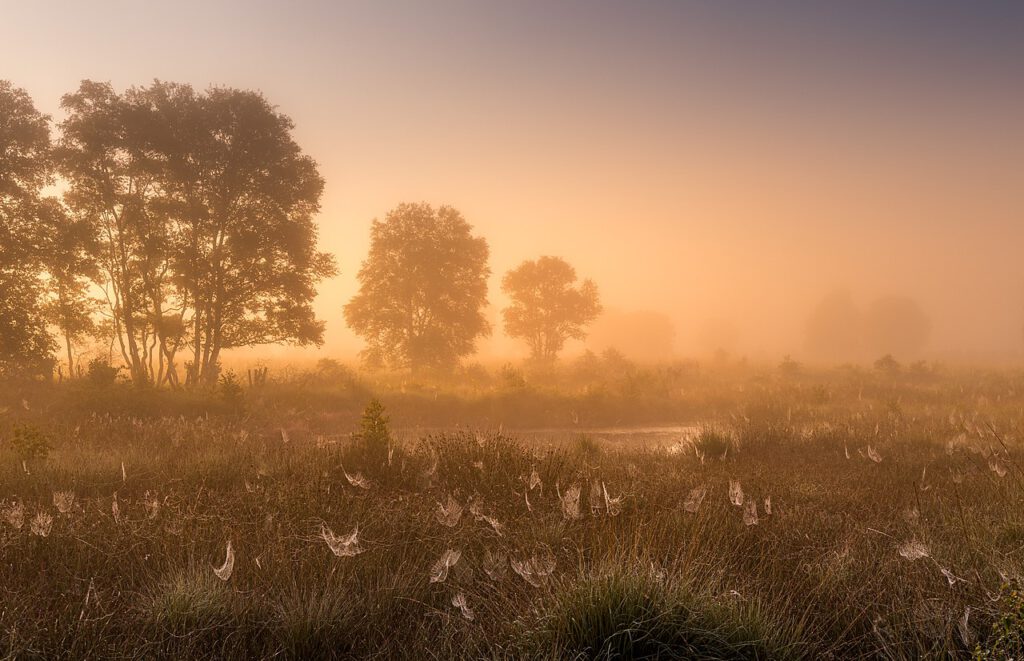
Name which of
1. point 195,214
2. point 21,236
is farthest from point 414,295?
point 21,236

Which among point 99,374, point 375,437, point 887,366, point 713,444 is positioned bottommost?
point 887,366

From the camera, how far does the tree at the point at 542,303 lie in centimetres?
4766

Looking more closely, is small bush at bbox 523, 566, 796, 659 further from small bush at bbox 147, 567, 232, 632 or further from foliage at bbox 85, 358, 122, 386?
foliage at bbox 85, 358, 122, 386

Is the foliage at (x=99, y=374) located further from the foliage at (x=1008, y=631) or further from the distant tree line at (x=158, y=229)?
the foliage at (x=1008, y=631)

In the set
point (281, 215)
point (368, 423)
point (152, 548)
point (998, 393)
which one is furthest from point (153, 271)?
point (998, 393)

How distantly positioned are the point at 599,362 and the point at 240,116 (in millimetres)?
29457

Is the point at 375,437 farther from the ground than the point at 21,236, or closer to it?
closer to it

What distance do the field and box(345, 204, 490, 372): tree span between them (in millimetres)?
20708

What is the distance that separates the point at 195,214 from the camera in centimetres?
2008

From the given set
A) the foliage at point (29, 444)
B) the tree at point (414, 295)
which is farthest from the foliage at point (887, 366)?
the foliage at point (29, 444)

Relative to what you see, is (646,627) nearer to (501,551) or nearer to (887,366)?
(501,551)

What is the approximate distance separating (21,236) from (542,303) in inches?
1423

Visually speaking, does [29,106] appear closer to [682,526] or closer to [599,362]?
[682,526]

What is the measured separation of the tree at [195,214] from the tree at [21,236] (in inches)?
53.9
